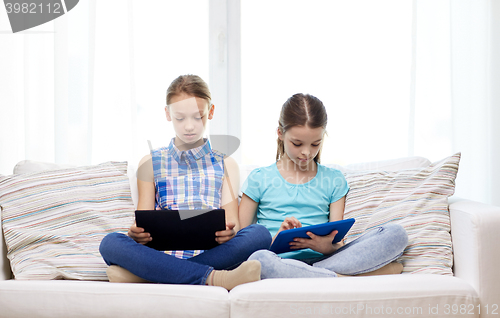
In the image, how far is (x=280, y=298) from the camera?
42.8 inches

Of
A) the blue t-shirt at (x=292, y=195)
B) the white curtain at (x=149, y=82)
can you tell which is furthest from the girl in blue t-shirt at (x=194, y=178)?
the white curtain at (x=149, y=82)

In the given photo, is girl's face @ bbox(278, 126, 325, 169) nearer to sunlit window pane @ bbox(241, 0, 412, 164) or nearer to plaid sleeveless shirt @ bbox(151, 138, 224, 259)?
plaid sleeveless shirt @ bbox(151, 138, 224, 259)

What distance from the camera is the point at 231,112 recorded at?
239cm

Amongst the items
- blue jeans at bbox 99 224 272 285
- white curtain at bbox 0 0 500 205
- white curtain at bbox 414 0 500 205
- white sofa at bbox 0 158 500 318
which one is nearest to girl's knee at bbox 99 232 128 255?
blue jeans at bbox 99 224 272 285

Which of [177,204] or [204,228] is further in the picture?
[177,204]

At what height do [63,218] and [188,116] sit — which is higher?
[188,116]

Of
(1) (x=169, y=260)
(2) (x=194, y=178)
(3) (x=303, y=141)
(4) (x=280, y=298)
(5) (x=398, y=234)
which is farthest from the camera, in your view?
(2) (x=194, y=178)

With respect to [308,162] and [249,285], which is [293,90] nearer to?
[308,162]

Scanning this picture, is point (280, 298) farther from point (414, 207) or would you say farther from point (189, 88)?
point (189, 88)

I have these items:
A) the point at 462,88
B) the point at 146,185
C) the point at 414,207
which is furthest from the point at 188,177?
the point at 462,88

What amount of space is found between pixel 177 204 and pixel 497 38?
1.99m

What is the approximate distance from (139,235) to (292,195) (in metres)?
0.63

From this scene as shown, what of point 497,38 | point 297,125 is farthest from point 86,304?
point 497,38

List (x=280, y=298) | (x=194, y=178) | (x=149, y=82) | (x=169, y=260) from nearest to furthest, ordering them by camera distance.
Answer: (x=280, y=298) → (x=169, y=260) → (x=194, y=178) → (x=149, y=82)
